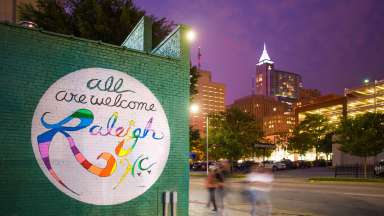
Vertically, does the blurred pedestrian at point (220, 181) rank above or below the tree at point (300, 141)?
below

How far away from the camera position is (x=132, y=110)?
32.0 ft

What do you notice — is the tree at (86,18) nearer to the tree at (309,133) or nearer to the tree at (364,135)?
the tree at (364,135)

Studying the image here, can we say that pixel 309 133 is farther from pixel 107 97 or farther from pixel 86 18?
pixel 107 97

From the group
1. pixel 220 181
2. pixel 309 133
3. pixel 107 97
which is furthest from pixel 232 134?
pixel 107 97

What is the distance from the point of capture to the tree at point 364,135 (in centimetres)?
3369

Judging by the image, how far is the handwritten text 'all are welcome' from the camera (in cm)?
883

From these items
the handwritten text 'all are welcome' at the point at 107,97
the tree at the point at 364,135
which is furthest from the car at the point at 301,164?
the handwritten text 'all are welcome' at the point at 107,97

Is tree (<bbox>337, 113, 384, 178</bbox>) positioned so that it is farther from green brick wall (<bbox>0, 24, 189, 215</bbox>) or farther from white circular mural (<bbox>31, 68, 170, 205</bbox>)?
white circular mural (<bbox>31, 68, 170, 205</bbox>)

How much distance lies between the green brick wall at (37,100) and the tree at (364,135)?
2797 cm

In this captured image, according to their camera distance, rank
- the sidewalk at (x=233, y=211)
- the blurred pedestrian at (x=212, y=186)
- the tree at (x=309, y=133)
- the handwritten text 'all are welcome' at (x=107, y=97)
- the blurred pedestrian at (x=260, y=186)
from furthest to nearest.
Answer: the tree at (x=309, y=133)
the blurred pedestrian at (x=212, y=186)
the sidewalk at (x=233, y=211)
the blurred pedestrian at (x=260, y=186)
the handwritten text 'all are welcome' at (x=107, y=97)

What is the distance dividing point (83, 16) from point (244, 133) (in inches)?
1149

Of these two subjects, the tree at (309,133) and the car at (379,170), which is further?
the tree at (309,133)

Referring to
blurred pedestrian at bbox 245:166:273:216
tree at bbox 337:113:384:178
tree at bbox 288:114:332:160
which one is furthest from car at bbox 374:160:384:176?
tree at bbox 288:114:332:160

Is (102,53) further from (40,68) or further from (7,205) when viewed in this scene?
(7,205)
